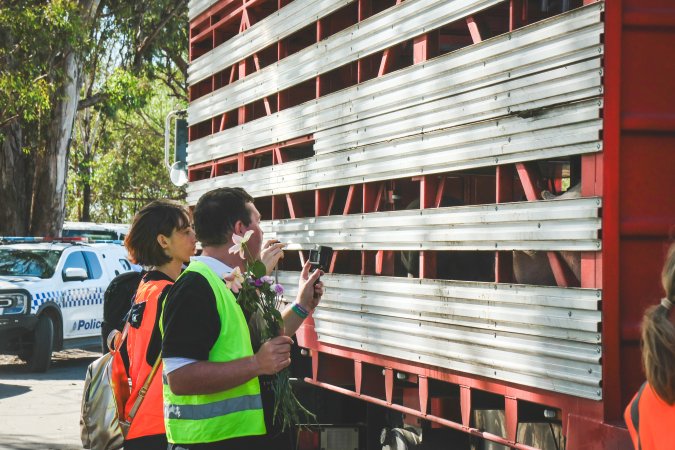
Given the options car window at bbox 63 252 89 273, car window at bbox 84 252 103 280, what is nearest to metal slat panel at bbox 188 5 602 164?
car window at bbox 63 252 89 273

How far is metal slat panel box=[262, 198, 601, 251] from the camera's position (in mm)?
4121

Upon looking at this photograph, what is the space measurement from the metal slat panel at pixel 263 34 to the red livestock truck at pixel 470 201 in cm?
3

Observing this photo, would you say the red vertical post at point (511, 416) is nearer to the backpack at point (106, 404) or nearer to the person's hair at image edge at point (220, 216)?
the person's hair at image edge at point (220, 216)

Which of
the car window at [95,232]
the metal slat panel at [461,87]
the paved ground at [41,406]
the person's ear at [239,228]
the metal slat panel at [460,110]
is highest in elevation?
the metal slat panel at [461,87]

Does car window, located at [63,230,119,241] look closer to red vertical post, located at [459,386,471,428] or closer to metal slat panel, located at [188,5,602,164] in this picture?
metal slat panel, located at [188,5,602,164]

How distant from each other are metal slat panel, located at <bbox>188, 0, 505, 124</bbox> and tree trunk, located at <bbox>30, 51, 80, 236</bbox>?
16.0m

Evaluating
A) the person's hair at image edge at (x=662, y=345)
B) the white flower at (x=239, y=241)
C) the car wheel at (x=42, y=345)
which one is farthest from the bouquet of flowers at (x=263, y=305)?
the car wheel at (x=42, y=345)

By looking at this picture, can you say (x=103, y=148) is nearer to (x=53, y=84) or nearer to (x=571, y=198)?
(x=53, y=84)

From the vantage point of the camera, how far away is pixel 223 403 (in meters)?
3.76

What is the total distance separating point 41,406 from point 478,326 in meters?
8.67

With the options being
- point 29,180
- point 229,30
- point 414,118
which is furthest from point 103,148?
point 414,118

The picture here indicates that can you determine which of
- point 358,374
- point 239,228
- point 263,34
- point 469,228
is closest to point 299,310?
point 239,228

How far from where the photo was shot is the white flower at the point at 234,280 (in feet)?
12.4

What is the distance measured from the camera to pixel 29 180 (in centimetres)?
2406
